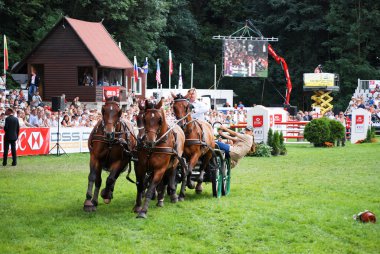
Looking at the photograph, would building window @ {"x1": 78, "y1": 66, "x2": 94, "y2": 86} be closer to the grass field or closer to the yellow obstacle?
the yellow obstacle

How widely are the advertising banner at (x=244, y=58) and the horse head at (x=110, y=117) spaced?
148ft

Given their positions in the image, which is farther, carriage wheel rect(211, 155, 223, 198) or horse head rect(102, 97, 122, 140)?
carriage wheel rect(211, 155, 223, 198)

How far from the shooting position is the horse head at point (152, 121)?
→ 13039mm

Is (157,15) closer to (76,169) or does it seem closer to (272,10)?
(272,10)

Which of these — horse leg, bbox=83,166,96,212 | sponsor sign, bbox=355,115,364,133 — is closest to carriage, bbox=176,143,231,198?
horse leg, bbox=83,166,96,212

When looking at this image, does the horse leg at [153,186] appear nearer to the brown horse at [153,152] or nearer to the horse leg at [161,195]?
the brown horse at [153,152]

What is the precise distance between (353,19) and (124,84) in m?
24.2

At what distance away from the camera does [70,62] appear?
4959 cm

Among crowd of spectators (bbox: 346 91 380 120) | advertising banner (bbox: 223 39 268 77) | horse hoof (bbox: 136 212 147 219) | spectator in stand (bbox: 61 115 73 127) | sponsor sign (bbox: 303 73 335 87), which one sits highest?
advertising banner (bbox: 223 39 268 77)

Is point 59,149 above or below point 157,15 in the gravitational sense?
below

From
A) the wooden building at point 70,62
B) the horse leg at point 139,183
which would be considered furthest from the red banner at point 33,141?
the wooden building at point 70,62

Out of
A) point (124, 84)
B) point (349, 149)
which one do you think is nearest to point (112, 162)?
point (349, 149)

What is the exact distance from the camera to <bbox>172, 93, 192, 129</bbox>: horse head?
15122 millimetres

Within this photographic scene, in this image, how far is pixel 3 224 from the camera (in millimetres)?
12109
